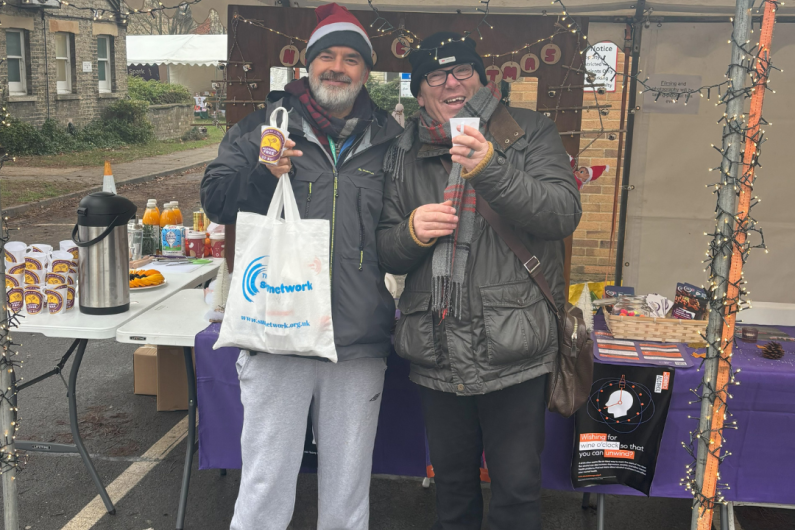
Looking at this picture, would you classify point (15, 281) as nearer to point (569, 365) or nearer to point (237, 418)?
point (237, 418)

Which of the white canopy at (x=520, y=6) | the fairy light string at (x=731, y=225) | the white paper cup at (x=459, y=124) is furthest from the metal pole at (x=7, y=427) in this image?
the fairy light string at (x=731, y=225)

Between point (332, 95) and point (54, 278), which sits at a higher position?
point (332, 95)

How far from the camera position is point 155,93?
23.1m

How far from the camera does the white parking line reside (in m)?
3.04

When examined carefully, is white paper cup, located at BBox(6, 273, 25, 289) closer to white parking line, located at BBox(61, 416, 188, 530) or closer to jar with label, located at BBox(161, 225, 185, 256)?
white parking line, located at BBox(61, 416, 188, 530)

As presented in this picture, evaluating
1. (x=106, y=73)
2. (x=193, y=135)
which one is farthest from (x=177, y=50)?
(x=106, y=73)

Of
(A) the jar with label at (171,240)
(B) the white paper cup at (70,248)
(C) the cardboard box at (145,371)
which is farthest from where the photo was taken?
(C) the cardboard box at (145,371)

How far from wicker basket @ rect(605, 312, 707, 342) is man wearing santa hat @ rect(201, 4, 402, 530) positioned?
1.12 metres

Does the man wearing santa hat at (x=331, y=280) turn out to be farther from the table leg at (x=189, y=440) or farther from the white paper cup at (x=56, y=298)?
the white paper cup at (x=56, y=298)

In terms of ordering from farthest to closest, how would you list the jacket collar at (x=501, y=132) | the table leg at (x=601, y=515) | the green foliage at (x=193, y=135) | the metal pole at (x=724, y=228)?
the green foliage at (x=193, y=135) < the table leg at (x=601, y=515) < the jacket collar at (x=501, y=132) < the metal pole at (x=724, y=228)

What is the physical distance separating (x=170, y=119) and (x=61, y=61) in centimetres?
479

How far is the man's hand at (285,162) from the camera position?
2.10 metres

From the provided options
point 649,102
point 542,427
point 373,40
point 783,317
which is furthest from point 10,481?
point 649,102

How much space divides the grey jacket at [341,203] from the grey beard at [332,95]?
3.3 inches
